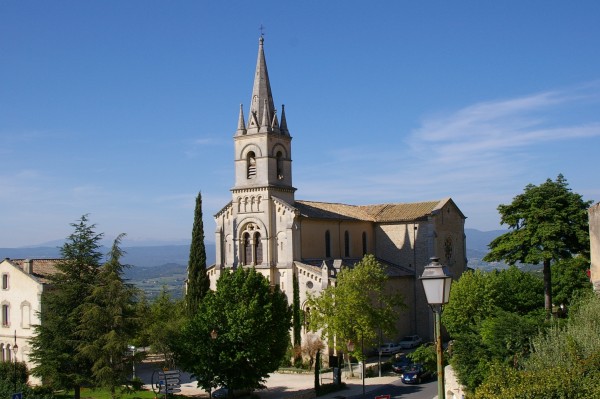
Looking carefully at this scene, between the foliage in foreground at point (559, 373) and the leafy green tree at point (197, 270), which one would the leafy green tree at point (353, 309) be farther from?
the foliage in foreground at point (559, 373)

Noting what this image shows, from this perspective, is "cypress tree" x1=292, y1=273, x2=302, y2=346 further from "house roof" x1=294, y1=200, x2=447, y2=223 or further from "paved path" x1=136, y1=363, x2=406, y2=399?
"house roof" x1=294, y1=200, x2=447, y2=223

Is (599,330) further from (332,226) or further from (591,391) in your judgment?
(332,226)

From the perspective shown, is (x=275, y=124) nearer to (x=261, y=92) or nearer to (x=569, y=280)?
(x=261, y=92)

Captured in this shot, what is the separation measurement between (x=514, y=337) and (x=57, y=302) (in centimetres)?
2619

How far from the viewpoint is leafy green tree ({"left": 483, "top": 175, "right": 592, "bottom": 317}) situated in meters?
42.9

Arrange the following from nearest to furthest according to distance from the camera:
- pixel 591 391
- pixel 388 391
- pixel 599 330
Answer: pixel 591 391
pixel 599 330
pixel 388 391

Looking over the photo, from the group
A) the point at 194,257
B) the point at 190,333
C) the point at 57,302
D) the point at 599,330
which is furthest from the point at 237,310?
the point at 599,330

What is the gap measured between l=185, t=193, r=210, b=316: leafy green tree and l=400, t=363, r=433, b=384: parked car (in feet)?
56.8

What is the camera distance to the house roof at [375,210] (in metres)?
60.8

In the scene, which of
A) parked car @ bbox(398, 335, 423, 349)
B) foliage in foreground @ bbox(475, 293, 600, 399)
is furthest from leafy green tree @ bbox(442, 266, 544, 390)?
parked car @ bbox(398, 335, 423, 349)

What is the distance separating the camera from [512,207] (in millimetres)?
46094

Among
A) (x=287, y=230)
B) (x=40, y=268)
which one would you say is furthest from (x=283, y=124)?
(x=40, y=268)

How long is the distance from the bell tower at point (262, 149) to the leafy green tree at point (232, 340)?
15.5 meters

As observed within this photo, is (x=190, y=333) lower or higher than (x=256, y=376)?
higher
